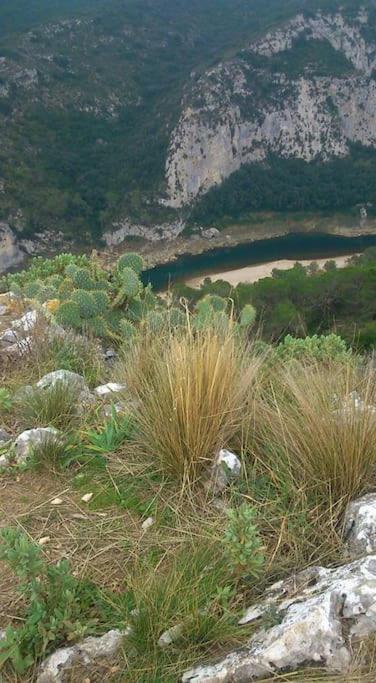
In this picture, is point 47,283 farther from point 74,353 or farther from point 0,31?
point 0,31

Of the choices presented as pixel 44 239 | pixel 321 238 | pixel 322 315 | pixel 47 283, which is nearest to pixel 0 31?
pixel 44 239

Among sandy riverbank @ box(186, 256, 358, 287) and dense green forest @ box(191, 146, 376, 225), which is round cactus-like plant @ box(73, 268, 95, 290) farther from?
dense green forest @ box(191, 146, 376, 225)

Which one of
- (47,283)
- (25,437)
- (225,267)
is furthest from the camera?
(225,267)

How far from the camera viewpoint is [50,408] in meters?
2.87

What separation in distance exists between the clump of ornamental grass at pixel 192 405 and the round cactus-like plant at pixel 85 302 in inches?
72.3

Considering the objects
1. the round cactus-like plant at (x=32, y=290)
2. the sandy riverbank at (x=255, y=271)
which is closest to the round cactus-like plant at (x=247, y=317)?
the round cactus-like plant at (x=32, y=290)

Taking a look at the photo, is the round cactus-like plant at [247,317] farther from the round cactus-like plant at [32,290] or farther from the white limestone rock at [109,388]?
the round cactus-like plant at [32,290]

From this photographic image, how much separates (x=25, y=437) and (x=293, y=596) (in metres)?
1.42

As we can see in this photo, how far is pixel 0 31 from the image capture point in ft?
399

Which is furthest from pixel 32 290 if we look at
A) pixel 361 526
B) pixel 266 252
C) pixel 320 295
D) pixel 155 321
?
pixel 266 252

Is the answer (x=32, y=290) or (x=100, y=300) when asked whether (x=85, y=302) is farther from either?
(x=32, y=290)

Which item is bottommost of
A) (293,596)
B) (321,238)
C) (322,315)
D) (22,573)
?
(321,238)

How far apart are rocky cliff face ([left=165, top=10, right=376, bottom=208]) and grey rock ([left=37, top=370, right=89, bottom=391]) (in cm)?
9888

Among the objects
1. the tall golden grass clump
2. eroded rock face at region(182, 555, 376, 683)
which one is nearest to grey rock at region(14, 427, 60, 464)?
the tall golden grass clump
